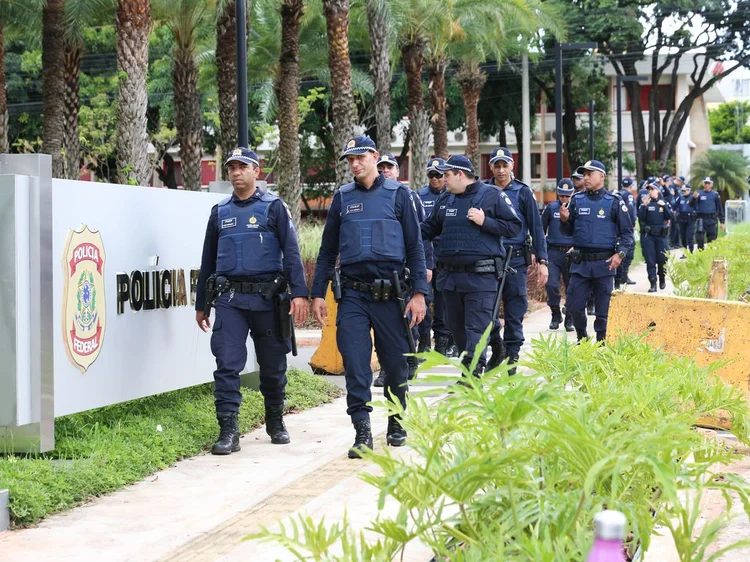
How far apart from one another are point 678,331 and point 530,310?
1024 centimetres

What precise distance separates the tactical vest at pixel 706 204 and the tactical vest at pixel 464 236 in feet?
76.3

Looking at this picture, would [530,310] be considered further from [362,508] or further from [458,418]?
[458,418]

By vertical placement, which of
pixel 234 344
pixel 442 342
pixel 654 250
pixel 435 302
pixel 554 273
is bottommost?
pixel 442 342

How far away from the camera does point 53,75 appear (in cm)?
2620

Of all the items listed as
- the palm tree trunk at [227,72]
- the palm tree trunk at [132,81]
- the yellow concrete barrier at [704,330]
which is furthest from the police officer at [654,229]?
the yellow concrete barrier at [704,330]

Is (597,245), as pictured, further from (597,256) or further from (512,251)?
(512,251)

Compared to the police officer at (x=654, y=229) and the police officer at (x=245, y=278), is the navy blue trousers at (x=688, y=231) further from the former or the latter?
the police officer at (x=245, y=278)

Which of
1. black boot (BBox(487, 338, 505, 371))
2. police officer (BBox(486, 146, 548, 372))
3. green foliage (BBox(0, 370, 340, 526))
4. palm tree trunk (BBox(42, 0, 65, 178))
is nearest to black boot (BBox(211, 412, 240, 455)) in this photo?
green foliage (BBox(0, 370, 340, 526))

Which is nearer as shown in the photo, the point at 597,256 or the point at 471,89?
the point at 597,256

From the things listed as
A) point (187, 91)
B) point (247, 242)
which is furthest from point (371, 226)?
point (187, 91)

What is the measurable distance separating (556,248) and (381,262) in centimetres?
911

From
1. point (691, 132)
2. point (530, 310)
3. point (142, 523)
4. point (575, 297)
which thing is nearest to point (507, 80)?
point (691, 132)

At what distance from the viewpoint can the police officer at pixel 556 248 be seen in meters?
16.3

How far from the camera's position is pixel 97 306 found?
7.63 meters
